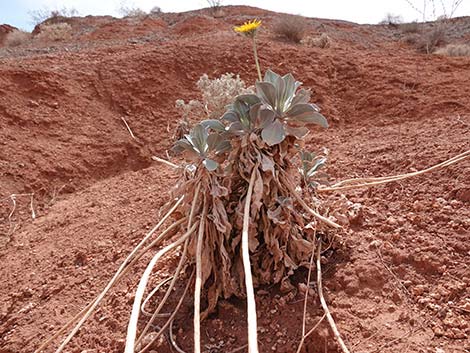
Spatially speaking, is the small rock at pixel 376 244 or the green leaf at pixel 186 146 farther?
the small rock at pixel 376 244

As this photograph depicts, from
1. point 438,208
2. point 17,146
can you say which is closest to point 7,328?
point 438,208

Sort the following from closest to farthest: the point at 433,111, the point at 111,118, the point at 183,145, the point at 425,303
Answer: the point at 425,303, the point at 183,145, the point at 433,111, the point at 111,118

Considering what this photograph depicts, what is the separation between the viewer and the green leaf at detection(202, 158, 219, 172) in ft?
4.20

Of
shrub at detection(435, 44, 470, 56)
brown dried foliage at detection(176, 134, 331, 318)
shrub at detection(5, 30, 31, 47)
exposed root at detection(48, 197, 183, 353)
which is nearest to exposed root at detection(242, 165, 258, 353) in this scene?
brown dried foliage at detection(176, 134, 331, 318)

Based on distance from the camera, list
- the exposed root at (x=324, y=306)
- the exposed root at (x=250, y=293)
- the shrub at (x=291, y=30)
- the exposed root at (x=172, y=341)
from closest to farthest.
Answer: the exposed root at (x=250, y=293)
the exposed root at (x=324, y=306)
the exposed root at (x=172, y=341)
the shrub at (x=291, y=30)

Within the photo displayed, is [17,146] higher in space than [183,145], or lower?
lower

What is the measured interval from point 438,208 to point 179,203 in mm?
1014

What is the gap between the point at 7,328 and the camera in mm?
1658

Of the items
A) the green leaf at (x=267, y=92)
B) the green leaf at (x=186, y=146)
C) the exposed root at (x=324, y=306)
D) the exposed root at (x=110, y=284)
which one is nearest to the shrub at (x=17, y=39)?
the green leaf at (x=186, y=146)

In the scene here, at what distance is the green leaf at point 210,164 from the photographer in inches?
50.4

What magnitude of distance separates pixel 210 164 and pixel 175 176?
60.6 inches

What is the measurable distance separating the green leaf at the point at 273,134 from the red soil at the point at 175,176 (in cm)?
50

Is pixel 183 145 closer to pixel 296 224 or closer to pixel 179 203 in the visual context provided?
pixel 179 203

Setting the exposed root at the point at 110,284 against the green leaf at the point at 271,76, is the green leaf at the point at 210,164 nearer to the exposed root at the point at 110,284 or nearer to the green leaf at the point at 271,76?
the exposed root at the point at 110,284
